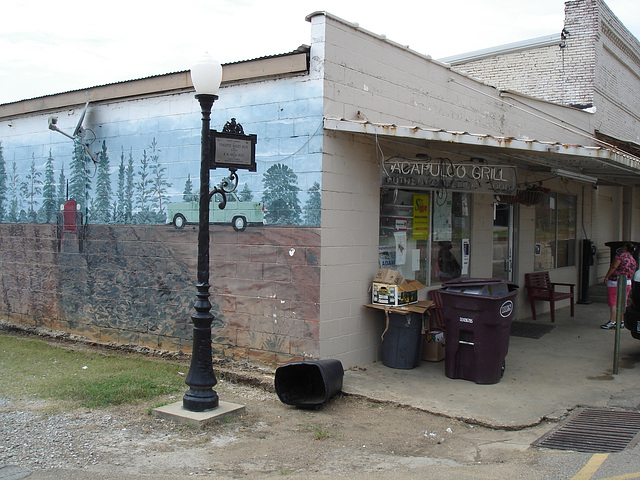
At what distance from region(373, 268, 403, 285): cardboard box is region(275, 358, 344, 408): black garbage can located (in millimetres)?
1614

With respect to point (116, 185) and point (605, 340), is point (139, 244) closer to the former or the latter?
point (116, 185)

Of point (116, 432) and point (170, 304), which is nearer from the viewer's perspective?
point (116, 432)

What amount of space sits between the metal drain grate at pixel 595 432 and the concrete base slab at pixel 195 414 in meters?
2.97

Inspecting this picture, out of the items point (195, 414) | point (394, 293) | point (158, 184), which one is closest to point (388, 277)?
point (394, 293)

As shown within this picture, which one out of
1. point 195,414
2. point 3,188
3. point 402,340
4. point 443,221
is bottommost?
point 195,414

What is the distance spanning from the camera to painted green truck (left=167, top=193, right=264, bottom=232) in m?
8.41

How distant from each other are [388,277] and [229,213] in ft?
7.68

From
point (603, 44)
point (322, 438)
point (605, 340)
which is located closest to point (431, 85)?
point (605, 340)

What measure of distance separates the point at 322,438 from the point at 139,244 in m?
5.05

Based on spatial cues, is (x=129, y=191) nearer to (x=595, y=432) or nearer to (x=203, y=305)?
(x=203, y=305)

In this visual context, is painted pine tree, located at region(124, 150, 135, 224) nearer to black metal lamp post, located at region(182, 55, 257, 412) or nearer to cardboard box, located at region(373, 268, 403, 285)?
black metal lamp post, located at region(182, 55, 257, 412)

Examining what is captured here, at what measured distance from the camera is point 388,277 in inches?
326

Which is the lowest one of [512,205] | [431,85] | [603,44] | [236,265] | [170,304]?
[170,304]

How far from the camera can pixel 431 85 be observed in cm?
980
